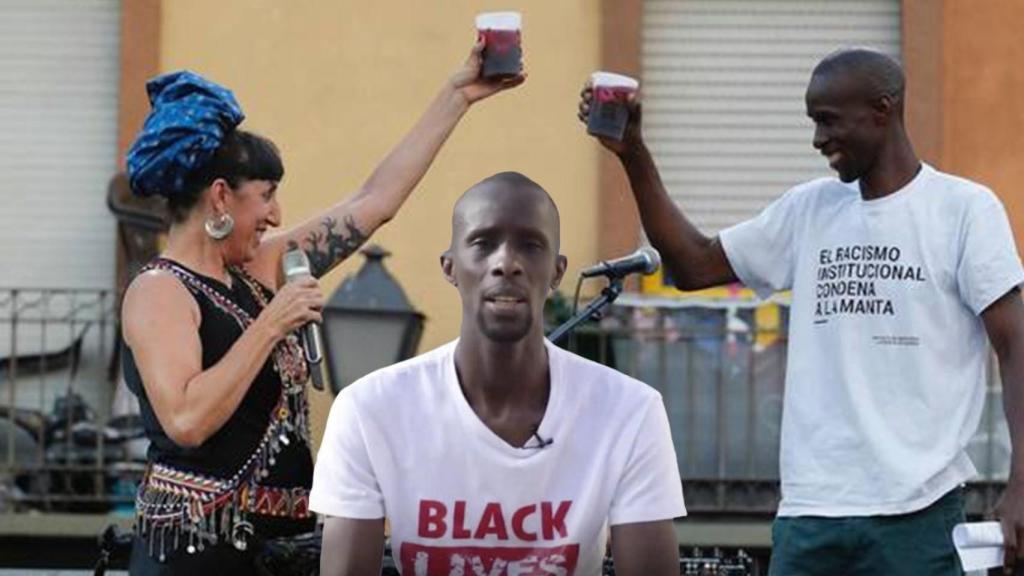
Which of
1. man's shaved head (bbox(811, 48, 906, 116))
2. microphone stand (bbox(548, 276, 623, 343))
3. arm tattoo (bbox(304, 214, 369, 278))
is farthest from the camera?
arm tattoo (bbox(304, 214, 369, 278))

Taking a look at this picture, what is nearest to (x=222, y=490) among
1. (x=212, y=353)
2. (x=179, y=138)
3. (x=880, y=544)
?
(x=212, y=353)

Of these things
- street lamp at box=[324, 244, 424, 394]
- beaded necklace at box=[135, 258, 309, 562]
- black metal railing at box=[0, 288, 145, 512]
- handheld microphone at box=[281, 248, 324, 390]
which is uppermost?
handheld microphone at box=[281, 248, 324, 390]

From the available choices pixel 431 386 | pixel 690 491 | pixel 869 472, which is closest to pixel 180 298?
pixel 431 386

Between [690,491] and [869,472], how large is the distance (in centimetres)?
661

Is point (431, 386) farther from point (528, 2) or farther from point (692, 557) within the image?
point (528, 2)

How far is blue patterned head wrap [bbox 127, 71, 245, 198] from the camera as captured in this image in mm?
5871

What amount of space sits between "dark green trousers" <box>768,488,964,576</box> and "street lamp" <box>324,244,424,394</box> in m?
4.84

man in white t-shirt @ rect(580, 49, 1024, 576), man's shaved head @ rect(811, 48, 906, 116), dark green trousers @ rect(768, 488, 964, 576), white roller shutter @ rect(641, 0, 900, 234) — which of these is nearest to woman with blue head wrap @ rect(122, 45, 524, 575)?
man in white t-shirt @ rect(580, 49, 1024, 576)

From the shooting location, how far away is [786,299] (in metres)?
12.4

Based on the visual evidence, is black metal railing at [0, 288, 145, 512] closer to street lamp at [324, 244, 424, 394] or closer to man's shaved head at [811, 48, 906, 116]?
street lamp at [324, 244, 424, 394]

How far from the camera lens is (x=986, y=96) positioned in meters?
12.8

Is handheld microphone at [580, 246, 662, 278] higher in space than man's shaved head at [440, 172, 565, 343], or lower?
lower

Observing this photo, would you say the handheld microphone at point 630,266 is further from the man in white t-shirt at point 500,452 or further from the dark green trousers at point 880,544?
the man in white t-shirt at point 500,452

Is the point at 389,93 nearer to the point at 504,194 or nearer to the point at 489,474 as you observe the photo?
the point at 504,194
